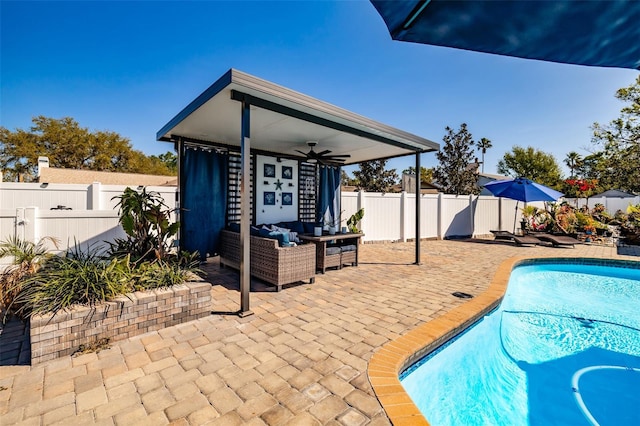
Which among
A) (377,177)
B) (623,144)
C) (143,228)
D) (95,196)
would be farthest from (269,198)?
(623,144)

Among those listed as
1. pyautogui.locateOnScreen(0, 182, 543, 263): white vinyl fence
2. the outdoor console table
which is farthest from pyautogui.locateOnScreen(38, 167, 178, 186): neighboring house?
the outdoor console table

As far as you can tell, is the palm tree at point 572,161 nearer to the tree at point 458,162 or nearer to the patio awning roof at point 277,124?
the tree at point 458,162

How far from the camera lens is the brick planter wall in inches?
92.7

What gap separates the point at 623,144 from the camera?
16.3 m

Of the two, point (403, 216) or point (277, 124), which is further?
point (403, 216)

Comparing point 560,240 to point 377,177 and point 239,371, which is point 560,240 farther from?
point 377,177

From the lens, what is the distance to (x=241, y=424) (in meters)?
1.70

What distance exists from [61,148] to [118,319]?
29.3 meters

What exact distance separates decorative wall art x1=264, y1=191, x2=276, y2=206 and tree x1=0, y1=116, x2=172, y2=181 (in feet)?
77.9

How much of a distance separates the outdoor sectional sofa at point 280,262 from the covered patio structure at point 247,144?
2.12ft

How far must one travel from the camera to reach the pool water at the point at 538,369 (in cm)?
238

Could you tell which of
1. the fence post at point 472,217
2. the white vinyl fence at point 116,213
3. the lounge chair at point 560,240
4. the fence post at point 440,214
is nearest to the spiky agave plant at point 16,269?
the white vinyl fence at point 116,213

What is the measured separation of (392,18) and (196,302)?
3.33 meters

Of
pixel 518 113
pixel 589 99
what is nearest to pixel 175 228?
pixel 589 99
